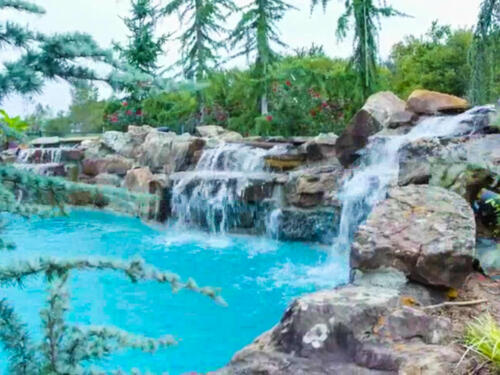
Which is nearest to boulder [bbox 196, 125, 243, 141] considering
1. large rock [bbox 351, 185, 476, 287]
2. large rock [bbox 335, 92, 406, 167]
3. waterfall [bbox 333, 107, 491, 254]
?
large rock [bbox 335, 92, 406, 167]

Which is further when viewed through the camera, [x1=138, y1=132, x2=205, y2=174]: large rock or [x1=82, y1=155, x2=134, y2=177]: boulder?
[x1=82, y1=155, x2=134, y2=177]: boulder

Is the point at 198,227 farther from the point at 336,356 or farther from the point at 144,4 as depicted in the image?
the point at 144,4

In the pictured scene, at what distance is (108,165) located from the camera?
40.0 feet

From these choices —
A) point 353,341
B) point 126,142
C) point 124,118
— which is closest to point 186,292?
point 353,341

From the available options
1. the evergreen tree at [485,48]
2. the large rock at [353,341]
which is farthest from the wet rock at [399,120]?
the large rock at [353,341]

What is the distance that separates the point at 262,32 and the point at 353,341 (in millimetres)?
13496

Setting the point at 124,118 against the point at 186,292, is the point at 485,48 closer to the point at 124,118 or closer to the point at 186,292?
the point at 186,292

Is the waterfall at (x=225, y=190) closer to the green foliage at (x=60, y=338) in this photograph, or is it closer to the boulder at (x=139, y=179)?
the boulder at (x=139, y=179)

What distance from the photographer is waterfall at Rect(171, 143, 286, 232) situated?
873 centimetres

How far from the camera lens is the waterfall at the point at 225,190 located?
28.6ft

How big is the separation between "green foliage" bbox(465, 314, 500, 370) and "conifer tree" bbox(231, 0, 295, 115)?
12.2 m

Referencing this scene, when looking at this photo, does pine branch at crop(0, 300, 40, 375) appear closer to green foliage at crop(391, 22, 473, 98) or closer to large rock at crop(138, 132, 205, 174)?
large rock at crop(138, 132, 205, 174)

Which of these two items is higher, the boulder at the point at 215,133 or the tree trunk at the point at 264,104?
the tree trunk at the point at 264,104

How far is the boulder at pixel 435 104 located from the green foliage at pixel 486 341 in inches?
268
